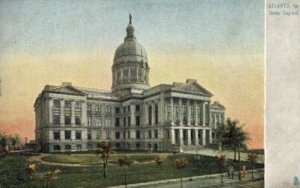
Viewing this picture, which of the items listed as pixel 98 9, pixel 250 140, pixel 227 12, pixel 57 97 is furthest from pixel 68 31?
pixel 250 140

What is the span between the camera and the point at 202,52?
11.3 feet

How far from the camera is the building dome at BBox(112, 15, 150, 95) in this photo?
3.35 metres

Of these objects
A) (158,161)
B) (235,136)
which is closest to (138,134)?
(158,161)

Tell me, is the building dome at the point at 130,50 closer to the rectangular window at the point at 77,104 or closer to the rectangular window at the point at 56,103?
the rectangular window at the point at 77,104

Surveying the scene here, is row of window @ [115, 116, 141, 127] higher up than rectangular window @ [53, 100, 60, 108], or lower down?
lower down

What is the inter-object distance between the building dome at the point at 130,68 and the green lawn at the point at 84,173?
0.52 metres

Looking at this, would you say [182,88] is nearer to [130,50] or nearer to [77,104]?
[130,50]

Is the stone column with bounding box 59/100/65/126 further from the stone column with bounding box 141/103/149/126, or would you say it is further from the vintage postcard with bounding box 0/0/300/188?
the stone column with bounding box 141/103/149/126

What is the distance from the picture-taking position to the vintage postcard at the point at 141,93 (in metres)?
3.31

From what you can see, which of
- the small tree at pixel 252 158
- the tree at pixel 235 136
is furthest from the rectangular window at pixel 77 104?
the small tree at pixel 252 158

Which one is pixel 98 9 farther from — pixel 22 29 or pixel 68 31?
pixel 22 29

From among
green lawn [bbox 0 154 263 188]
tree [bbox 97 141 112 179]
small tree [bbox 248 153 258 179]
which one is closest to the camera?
green lawn [bbox 0 154 263 188]

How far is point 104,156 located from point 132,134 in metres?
0.26

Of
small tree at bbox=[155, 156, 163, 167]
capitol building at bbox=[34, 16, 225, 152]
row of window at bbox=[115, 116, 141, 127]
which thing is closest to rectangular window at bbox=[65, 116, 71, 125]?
capitol building at bbox=[34, 16, 225, 152]
